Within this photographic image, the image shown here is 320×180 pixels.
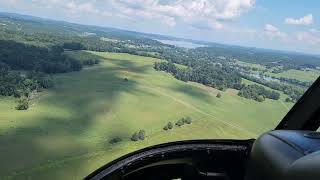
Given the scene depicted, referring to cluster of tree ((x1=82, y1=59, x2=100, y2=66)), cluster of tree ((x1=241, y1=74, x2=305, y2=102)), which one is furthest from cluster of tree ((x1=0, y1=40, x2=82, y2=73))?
cluster of tree ((x1=241, y1=74, x2=305, y2=102))

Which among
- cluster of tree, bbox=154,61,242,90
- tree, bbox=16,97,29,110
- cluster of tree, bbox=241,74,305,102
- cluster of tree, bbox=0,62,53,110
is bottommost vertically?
tree, bbox=16,97,29,110

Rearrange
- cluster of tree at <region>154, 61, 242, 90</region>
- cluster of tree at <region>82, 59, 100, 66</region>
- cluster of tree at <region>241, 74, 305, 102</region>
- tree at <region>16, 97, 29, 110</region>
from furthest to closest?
cluster of tree at <region>82, 59, 100, 66</region> < tree at <region>16, 97, 29, 110</region> < cluster of tree at <region>154, 61, 242, 90</region> < cluster of tree at <region>241, 74, 305, 102</region>

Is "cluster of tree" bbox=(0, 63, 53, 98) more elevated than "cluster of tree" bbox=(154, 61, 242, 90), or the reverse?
"cluster of tree" bbox=(154, 61, 242, 90)

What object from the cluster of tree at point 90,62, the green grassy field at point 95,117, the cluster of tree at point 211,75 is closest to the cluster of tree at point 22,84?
the green grassy field at point 95,117

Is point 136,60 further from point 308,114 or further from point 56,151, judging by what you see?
point 308,114

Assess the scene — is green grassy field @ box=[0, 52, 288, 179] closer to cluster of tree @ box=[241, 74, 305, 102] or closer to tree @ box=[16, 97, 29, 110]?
tree @ box=[16, 97, 29, 110]

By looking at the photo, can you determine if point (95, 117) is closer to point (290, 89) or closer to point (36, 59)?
point (36, 59)

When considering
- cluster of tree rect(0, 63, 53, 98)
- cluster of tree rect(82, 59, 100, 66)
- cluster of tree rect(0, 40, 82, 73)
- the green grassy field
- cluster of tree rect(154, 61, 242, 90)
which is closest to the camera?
the green grassy field
